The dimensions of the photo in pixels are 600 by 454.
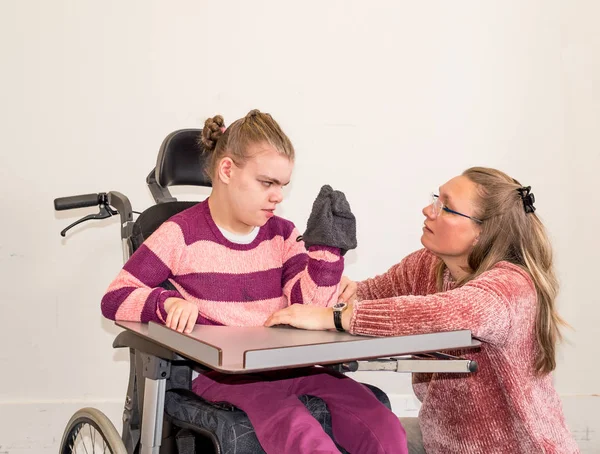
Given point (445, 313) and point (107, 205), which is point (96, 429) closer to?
point (107, 205)

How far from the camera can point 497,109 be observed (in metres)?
2.91

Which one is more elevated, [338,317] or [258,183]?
[258,183]

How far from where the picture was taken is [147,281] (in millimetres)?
1630

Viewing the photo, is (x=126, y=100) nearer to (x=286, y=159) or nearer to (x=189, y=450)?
(x=286, y=159)

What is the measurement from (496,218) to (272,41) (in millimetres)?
1273

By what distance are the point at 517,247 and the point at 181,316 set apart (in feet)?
2.80

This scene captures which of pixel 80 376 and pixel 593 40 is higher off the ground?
pixel 593 40

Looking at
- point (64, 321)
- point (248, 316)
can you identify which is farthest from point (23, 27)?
point (248, 316)

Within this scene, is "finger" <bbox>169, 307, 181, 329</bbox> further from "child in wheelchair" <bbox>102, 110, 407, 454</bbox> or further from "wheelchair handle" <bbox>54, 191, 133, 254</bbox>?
"wheelchair handle" <bbox>54, 191, 133, 254</bbox>

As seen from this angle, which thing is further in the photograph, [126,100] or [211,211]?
[126,100]

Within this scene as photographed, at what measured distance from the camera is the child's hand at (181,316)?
1396 mm

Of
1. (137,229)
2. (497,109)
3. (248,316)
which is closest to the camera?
(248,316)

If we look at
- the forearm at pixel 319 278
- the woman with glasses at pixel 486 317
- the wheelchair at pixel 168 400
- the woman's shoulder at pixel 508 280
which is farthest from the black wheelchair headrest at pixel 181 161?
the woman's shoulder at pixel 508 280

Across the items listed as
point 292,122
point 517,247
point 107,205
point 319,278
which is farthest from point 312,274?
point 292,122
